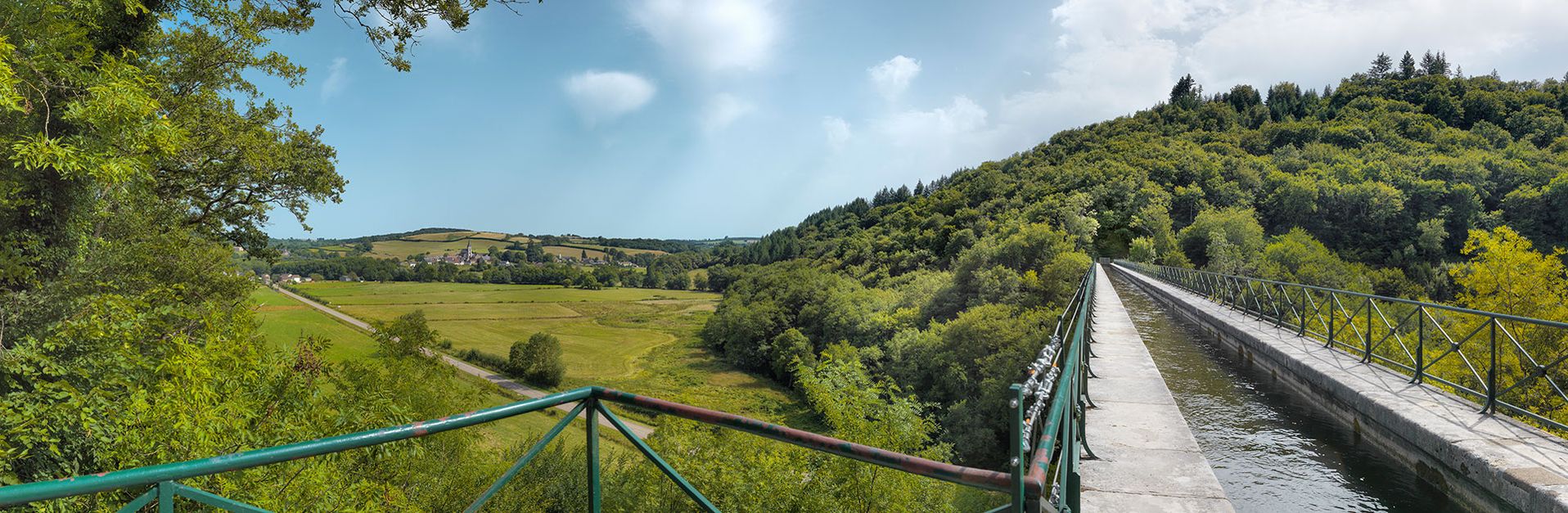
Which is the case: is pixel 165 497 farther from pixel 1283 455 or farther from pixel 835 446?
pixel 1283 455

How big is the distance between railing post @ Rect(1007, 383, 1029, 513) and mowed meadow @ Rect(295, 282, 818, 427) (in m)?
44.0

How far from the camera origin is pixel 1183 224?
243ft

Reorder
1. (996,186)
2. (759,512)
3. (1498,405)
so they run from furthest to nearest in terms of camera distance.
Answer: (996,186) < (759,512) < (1498,405)

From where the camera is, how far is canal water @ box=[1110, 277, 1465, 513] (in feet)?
11.9

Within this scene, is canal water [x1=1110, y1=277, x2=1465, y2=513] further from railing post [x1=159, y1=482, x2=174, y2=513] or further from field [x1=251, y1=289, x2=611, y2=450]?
field [x1=251, y1=289, x2=611, y2=450]

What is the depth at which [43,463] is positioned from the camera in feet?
23.0

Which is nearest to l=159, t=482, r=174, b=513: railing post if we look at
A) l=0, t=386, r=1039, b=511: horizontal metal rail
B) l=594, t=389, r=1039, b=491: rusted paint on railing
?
l=0, t=386, r=1039, b=511: horizontal metal rail

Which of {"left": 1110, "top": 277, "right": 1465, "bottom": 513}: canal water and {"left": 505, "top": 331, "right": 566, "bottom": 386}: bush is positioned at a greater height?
{"left": 1110, "top": 277, "right": 1465, "bottom": 513}: canal water

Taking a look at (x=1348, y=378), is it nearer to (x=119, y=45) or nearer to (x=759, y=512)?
(x=119, y=45)

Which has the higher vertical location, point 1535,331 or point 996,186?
point 996,186

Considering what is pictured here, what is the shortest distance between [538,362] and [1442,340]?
6044 cm

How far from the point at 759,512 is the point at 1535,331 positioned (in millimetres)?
18823

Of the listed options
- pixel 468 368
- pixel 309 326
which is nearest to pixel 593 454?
pixel 309 326

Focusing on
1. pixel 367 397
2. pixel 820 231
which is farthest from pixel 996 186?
pixel 367 397
